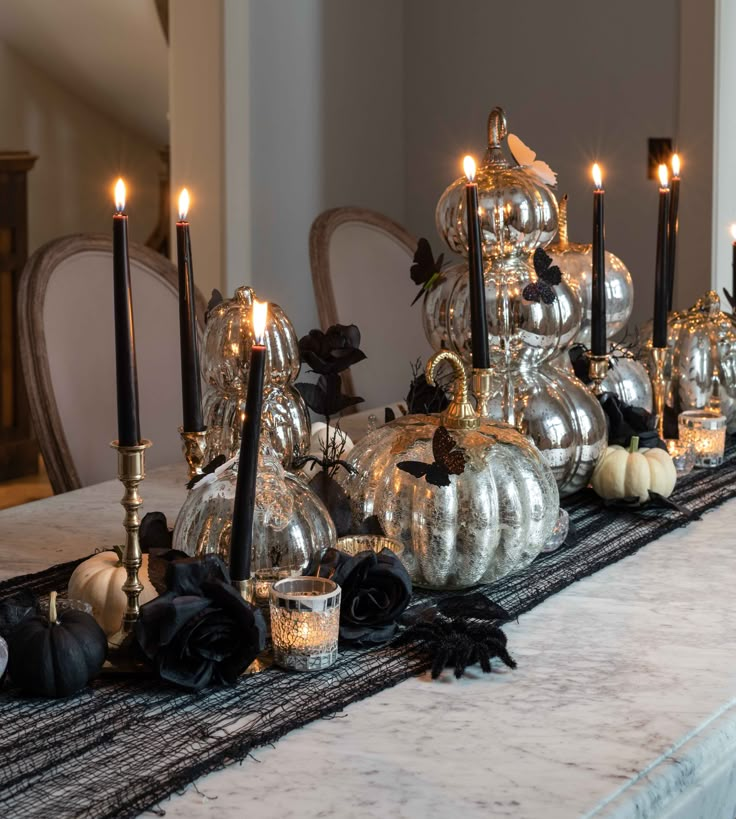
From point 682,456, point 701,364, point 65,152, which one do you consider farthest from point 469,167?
point 65,152

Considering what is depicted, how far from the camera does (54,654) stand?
785 millimetres

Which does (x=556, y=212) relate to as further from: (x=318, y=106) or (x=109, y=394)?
(x=318, y=106)

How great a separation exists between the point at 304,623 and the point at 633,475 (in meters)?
0.57

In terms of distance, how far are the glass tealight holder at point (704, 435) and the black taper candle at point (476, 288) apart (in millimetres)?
538

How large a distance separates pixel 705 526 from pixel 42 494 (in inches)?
123

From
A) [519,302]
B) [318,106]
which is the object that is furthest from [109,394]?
[318,106]

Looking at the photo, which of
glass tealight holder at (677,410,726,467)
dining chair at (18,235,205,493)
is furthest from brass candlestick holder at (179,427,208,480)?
glass tealight holder at (677,410,726,467)

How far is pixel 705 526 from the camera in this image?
1259 millimetres

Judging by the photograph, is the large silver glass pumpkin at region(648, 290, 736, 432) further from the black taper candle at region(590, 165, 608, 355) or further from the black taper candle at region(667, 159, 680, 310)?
the black taper candle at region(590, 165, 608, 355)

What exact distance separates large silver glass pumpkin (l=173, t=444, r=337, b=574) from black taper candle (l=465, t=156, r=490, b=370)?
0.73ft

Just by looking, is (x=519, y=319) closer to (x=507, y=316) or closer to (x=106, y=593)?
(x=507, y=316)

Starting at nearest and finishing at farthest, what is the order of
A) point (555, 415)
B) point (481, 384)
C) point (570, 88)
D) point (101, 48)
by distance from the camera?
point (481, 384) < point (555, 415) < point (570, 88) < point (101, 48)

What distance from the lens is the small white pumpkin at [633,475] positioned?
1.30m

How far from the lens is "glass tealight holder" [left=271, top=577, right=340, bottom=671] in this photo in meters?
0.83
